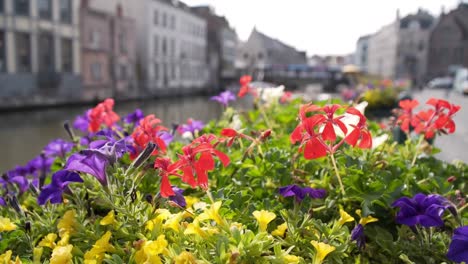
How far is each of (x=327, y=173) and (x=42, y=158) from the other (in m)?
1.48

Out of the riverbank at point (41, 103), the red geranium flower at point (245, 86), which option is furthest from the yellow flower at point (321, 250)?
the riverbank at point (41, 103)

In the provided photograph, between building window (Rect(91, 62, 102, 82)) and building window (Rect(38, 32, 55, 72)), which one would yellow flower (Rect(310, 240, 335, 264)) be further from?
building window (Rect(91, 62, 102, 82))

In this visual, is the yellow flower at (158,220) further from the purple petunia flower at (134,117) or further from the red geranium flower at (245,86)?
the red geranium flower at (245,86)

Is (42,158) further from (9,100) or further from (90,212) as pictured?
(9,100)

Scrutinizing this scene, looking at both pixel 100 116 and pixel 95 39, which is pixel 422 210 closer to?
pixel 100 116

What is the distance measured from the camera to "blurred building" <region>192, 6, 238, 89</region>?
48.7m

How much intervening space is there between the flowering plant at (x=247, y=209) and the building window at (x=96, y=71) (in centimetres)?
2660

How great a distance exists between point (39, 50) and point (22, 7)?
2197mm

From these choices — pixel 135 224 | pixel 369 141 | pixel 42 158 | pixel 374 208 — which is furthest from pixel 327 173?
pixel 42 158

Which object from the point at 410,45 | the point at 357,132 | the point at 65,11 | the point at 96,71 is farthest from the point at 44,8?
the point at 410,45

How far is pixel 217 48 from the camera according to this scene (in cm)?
4997

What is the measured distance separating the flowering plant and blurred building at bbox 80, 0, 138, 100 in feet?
84.0

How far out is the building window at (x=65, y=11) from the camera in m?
24.8

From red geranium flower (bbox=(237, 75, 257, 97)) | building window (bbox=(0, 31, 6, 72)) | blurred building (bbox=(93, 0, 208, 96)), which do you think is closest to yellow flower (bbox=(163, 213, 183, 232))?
red geranium flower (bbox=(237, 75, 257, 97))
